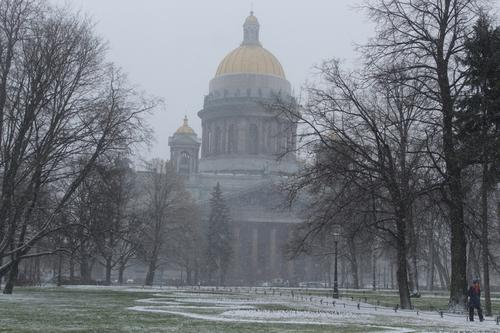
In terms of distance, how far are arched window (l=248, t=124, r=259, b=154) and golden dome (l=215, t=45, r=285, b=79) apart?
905 centimetres

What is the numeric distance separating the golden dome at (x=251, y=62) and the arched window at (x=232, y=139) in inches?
363

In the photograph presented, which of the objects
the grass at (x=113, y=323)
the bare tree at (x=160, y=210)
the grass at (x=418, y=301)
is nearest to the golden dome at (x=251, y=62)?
the bare tree at (x=160, y=210)

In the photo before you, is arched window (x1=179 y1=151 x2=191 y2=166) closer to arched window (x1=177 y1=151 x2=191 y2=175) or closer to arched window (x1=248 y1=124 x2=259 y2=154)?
arched window (x1=177 y1=151 x2=191 y2=175)

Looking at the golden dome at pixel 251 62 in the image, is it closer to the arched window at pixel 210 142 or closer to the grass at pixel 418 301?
the arched window at pixel 210 142

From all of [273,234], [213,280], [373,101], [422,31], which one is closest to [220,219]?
[213,280]

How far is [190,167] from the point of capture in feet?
375

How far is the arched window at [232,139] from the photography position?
115 meters

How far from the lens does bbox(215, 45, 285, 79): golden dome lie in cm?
11575

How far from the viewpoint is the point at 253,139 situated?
115625 mm

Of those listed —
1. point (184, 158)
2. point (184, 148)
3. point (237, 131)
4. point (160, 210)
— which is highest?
point (237, 131)

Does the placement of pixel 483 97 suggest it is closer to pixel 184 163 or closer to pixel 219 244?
pixel 219 244

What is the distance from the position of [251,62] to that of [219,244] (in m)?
45.6

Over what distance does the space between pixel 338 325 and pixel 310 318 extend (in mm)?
2765

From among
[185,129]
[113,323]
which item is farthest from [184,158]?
[113,323]
